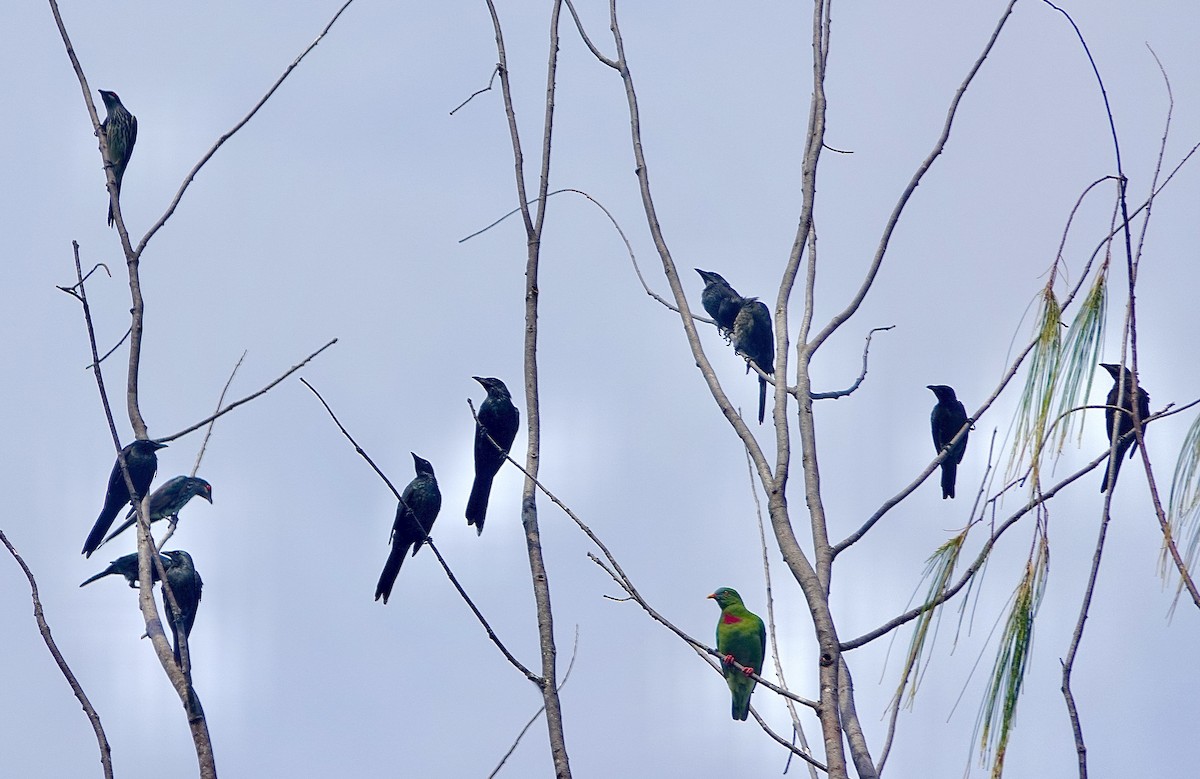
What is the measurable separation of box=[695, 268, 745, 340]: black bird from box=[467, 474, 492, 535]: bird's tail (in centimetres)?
392

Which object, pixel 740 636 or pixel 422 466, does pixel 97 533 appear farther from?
pixel 740 636

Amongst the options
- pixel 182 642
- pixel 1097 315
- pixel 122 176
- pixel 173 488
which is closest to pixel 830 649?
pixel 1097 315

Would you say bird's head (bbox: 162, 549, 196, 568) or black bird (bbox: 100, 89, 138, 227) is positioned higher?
black bird (bbox: 100, 89, 138, 227)

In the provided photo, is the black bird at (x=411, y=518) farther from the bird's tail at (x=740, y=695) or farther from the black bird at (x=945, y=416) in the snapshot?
the black bird at (x=945, y=416)

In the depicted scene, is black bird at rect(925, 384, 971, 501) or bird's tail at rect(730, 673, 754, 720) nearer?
bird's tail at rect(730, 673, 754, 720)

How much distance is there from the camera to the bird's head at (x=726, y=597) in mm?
6840

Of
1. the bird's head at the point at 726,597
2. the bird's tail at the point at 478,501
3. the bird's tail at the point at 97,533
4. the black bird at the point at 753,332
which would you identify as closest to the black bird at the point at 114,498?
the bird's tail at the point at 97,533

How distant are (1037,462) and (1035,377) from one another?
16cm

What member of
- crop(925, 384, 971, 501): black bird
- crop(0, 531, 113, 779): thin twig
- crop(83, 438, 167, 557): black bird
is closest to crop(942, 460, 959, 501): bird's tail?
crop(925, 384, 971, 501): black bird

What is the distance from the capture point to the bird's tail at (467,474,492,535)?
6828 mm

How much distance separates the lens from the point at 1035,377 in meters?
2.27

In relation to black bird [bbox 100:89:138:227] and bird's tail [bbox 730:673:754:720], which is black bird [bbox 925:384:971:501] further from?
black bird [bbox 100:89:138:227]

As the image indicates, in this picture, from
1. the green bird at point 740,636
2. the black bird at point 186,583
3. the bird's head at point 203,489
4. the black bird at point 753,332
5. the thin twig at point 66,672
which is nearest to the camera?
the thin twig at point 66,672

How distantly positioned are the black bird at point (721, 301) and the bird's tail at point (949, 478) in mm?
2104
